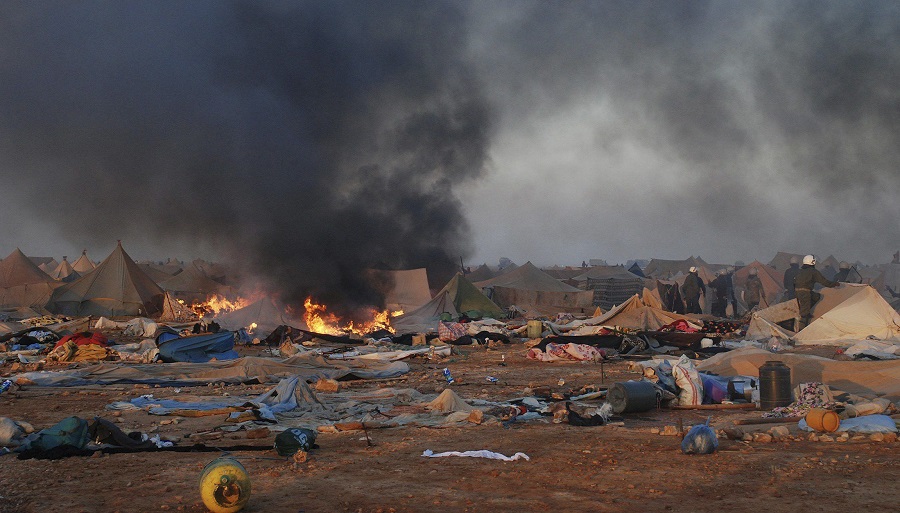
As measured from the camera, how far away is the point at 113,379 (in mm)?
13336

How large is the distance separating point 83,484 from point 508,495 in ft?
10.7

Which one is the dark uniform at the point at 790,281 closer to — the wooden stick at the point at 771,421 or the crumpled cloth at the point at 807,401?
the crumpled cloth at the point at 807,401

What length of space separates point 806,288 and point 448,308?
1224cm

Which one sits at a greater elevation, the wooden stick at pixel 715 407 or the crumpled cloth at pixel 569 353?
the crumpled cloth at pixel 569 353

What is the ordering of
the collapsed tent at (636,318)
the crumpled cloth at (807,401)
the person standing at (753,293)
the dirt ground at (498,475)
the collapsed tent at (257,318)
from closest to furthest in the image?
the dirt ground at (498,475) < the crumpled cloth at (807,401) < the collapsed tent at (636,318) < the collapsed tent at (257,318) < the person standing at (753,293)

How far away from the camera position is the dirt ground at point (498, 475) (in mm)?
5477

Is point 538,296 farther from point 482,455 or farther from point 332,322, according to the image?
point 482,455

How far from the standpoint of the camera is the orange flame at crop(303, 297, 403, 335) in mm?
26625

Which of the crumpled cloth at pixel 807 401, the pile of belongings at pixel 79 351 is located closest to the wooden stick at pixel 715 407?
the crumpled cloth at pixel 807 401

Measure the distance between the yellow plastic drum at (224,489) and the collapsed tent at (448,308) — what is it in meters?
19.7

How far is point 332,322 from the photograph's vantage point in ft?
91.3

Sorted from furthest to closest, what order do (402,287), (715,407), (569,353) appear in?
(402,287), (569,353), (715,407)

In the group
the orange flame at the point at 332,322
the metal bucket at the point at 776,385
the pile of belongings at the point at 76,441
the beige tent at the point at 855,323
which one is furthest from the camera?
the orange flame at the point at 332,322

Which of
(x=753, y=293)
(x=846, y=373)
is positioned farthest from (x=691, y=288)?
(x=846, y=373)
